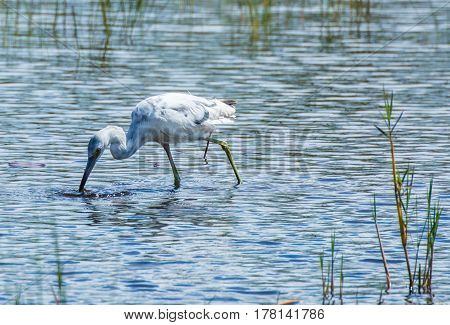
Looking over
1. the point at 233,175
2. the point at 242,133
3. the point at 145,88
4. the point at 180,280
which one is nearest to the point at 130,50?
the point at 145,88

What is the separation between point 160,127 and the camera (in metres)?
10.7

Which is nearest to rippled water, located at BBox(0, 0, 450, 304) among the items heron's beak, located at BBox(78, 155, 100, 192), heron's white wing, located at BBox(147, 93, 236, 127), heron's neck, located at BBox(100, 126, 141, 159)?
heron's beak, located at BBox(78, 155, 100, 192)

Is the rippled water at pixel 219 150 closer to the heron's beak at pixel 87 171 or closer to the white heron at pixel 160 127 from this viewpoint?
the heron's beak at pixel 87 171

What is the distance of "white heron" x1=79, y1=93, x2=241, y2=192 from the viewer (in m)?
10.5

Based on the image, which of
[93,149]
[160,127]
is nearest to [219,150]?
[160,127]

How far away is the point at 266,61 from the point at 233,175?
18.9ft

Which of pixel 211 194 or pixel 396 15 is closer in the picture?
pixel 211 194

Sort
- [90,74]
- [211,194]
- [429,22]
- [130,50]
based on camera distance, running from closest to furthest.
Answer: [211,194] < [90,74] < [130,50] < [429,22]

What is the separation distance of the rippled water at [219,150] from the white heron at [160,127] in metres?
0.35

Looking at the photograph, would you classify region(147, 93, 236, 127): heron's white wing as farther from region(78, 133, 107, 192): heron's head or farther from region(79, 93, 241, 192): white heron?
region(78, 133, 107, 192): heron's head

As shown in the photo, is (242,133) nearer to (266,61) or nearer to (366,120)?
(366,120)

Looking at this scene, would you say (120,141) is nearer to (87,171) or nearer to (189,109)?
(87,171)

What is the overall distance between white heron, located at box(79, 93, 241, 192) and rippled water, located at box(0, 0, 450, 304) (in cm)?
35

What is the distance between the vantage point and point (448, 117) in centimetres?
1354
